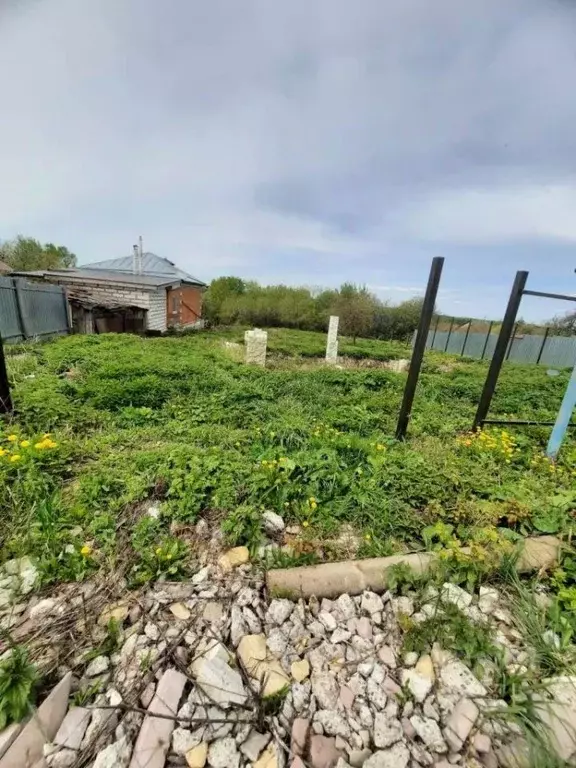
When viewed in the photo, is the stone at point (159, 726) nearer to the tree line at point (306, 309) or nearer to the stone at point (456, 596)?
the stone at point (456, 596)

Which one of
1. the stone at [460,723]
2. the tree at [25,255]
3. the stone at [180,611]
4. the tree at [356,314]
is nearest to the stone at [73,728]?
the stone at [180,611]

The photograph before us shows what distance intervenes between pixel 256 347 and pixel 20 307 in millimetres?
6253

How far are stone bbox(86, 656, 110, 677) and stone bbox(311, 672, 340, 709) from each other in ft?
2.95

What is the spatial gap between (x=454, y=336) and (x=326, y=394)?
15498mm

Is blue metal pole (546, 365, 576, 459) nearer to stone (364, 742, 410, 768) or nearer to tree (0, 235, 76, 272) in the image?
stone (364, 742, 410, 768)

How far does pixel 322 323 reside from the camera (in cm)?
2461

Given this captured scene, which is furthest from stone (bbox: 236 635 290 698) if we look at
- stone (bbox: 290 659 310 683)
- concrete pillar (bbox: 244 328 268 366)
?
concrete pillar (bbox: 244 328 268 366)

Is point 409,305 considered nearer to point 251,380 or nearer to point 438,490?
point 251,380

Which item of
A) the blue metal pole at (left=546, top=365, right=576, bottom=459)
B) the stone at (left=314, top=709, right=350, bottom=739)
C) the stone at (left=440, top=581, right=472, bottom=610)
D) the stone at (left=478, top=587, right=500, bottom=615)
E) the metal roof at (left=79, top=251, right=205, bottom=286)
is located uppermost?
the metal roof at (left=79, top=251, right=205, bottom=286)

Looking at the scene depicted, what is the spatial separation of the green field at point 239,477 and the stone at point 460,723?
2.67 feet

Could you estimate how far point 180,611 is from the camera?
170 centimetres

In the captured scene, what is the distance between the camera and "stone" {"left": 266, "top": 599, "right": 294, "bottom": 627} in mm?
1698

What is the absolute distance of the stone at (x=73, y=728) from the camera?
3.92 feet

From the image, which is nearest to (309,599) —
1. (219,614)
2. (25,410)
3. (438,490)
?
(219,614)
